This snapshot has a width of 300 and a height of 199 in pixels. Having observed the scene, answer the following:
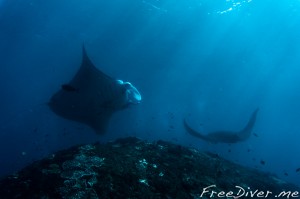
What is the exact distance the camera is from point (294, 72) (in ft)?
145

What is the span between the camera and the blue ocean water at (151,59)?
91.2ft

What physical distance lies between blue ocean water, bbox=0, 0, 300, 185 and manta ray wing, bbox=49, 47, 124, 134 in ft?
20.6

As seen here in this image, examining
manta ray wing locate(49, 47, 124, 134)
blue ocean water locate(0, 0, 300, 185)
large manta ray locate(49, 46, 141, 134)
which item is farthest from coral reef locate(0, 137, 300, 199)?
blue ocean water locate(0, 0, 300, 185)

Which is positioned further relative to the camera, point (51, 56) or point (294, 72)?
point (294, 72)

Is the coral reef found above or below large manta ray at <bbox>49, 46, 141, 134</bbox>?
above

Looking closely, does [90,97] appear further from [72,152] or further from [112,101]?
[72,152]

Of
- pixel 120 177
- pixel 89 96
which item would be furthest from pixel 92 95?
pixel 120 177

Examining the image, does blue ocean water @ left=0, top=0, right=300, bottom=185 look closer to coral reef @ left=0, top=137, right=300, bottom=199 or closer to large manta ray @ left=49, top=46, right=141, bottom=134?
large manta ray @ left=49, top=46, right=141, bottom=134

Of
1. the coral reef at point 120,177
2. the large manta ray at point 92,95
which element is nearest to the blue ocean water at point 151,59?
the large manta ray at point 92,95

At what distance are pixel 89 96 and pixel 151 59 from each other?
1163 inches

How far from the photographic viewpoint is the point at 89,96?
1026cm

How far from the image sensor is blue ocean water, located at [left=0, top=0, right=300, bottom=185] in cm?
2781

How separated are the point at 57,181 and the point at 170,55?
3538 centimetres

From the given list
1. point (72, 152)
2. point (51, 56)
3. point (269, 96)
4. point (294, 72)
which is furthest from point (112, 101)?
point (269, 96)
